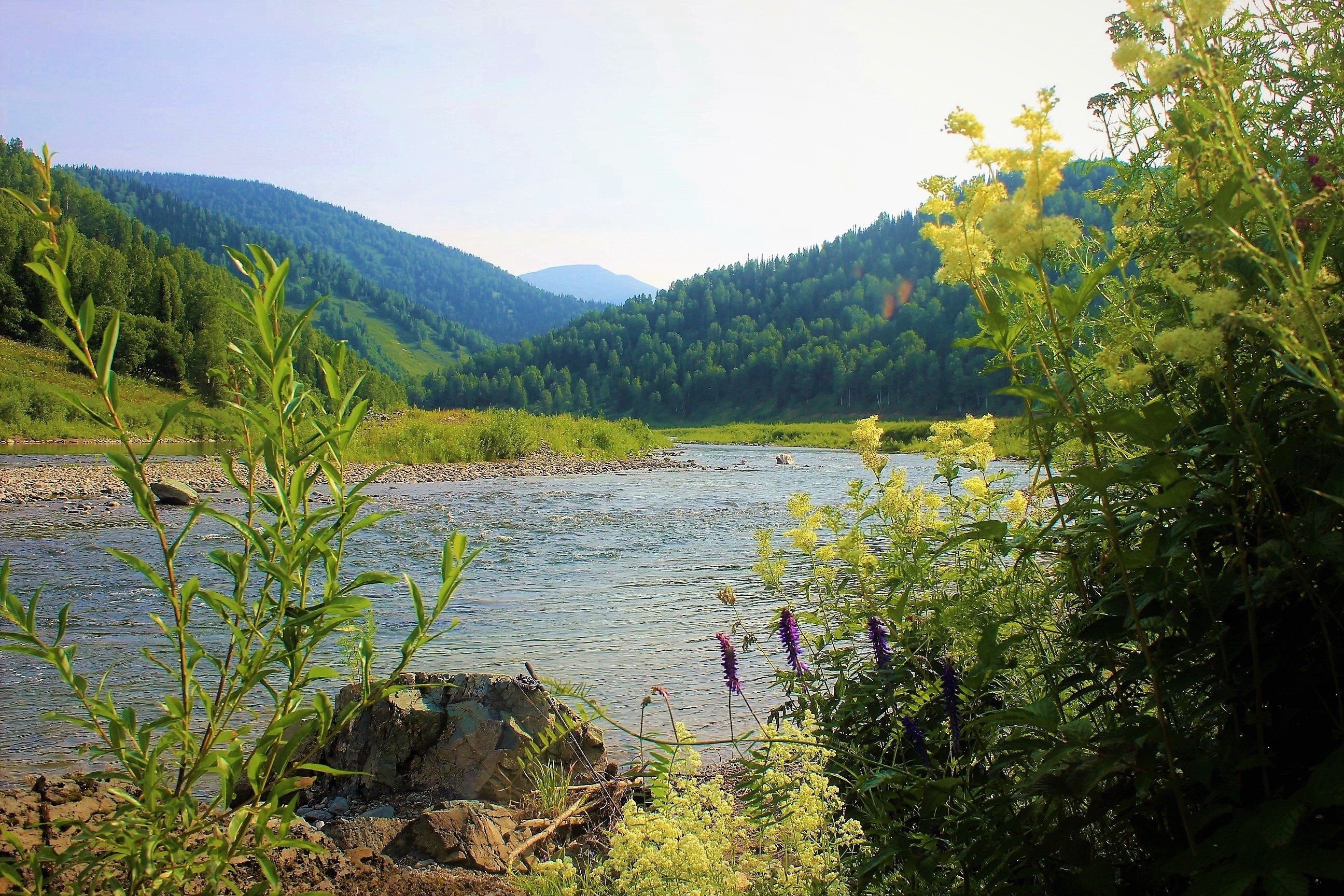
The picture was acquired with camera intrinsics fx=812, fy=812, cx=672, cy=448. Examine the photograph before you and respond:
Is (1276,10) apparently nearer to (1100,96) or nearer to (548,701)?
(1100,96)

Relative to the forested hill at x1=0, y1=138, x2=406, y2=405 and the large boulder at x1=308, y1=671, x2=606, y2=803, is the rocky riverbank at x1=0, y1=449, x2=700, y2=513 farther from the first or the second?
the forested hill at x1=0, y1=138, x2=406, y2=405

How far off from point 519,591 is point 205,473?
59.4 ft

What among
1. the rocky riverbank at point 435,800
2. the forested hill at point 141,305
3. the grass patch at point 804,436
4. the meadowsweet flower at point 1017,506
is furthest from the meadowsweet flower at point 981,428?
the forested hill at point 141,305

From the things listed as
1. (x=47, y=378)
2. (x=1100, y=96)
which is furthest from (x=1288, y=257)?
(x=47, y=378)

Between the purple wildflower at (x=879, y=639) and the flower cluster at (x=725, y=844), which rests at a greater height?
A: the purple wildflower at (x=879, y=639)

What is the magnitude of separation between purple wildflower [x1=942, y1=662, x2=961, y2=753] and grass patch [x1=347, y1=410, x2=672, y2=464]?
73.9 ft

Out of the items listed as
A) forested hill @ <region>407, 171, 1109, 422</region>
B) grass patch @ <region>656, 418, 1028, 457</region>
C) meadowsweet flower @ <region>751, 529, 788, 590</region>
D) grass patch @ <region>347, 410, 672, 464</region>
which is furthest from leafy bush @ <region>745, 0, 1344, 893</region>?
forested hill @ <region>407, 171, 1109, 422</region>

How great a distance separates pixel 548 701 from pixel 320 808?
114cm

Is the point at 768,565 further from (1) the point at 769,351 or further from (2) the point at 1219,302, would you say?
(1) the point at 769,351

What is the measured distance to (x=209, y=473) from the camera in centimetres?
2284

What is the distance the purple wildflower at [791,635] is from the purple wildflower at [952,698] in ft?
1.67

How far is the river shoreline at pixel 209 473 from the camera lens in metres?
18.0

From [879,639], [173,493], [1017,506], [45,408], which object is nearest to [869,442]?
[1017,506]

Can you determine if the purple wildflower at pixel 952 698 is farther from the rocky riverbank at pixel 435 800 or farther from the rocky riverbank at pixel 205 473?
the rocky riverbank at pixel 205 473
